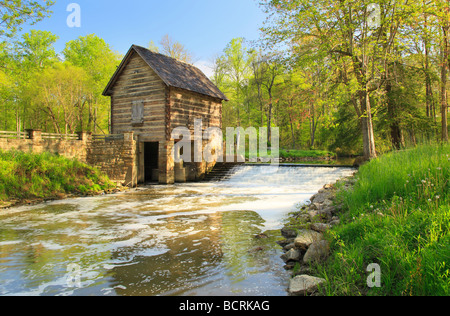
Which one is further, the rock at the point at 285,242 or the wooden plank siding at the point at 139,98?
the wooden plank siding at the point at 139,98

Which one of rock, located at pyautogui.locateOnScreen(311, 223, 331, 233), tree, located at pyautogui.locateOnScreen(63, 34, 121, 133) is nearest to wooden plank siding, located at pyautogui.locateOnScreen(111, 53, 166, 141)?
rock, located at pyautogui.locateOnScreen(311, 223, 331, 233)

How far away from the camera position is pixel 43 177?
42.7 feet

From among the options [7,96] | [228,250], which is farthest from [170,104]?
[7,96]

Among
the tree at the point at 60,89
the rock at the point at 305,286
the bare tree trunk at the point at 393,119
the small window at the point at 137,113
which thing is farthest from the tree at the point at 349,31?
the tree at the point at 60,89

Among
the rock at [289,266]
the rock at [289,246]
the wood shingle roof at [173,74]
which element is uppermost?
the wood shingle roof at [173,74]

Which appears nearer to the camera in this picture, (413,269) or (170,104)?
(413,269)

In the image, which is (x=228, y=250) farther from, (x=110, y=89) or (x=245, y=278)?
(x=110, y=89)

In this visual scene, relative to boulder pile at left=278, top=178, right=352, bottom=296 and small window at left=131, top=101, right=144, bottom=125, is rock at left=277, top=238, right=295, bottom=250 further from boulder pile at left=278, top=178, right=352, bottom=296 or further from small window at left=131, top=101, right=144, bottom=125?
small window at left=131, top=101, right=144, bottom=125

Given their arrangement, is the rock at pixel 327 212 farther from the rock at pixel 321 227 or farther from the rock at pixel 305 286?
the rock at pixel 305 286

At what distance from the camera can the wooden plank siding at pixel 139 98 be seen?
57.6ft

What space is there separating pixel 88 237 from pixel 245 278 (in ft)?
14.6

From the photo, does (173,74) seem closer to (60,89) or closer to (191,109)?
(191,109)

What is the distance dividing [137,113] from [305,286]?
1661 cm

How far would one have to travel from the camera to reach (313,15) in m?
14.0
